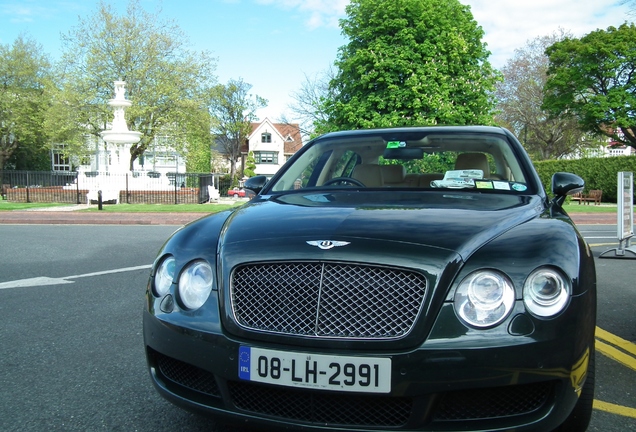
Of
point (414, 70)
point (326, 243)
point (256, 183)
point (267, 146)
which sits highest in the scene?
point (414, 70)

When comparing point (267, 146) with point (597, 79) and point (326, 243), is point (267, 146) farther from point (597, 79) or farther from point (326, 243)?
point (326, 243)

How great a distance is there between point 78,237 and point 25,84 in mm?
47074

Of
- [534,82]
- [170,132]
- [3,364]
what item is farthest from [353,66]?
[3,364]

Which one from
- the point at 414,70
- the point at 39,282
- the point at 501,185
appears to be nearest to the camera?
the point at 501,185

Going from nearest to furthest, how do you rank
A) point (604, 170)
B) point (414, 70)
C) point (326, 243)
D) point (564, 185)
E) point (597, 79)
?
point (326, 243) < point (564, 185) < point (414, 70) < point (604, 170) < point (597, 79)

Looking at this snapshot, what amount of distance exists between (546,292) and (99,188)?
30.3 meters

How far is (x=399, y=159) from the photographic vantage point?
4.19 meters

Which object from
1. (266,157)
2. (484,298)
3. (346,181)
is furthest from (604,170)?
(266,157)

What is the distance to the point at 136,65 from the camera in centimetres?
4188

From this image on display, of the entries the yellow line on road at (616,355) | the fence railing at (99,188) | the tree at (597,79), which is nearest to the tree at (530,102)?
the tree at (597,79)

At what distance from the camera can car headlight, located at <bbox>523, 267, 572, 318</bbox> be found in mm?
2094

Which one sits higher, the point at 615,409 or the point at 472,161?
the point at 472,161

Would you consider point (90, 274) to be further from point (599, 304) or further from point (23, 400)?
point (599, 304)

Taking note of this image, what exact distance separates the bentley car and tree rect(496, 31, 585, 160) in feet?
161
